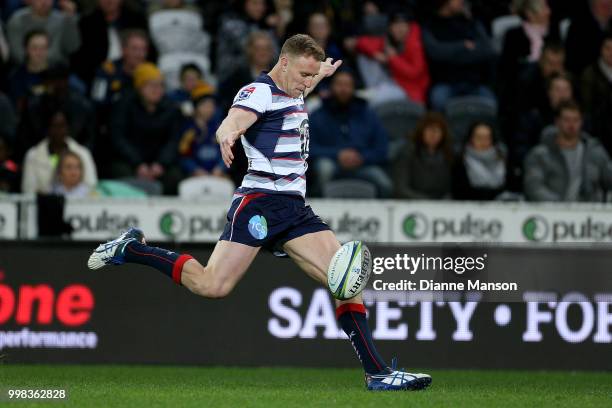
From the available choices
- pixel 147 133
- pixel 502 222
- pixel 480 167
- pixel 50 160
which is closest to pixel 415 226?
pixel 502 222

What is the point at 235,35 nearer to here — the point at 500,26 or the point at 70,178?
the point at 70,178

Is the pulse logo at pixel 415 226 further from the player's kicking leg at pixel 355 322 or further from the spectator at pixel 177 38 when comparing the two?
the player's kicking leg at pixel 355 322

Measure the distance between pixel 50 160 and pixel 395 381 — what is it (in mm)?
5892

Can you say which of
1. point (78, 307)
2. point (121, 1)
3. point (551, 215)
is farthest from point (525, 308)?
point (121, 1)

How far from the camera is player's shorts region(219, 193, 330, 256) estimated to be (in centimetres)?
763

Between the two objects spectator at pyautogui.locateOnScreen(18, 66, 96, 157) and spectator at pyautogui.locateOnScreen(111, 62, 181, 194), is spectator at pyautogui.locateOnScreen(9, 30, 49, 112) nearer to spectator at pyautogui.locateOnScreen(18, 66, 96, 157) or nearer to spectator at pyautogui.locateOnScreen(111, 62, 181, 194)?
spectator at pyautogui.locateOnScreen(18, 66, 96, 157)

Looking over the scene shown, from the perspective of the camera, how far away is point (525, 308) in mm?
10320

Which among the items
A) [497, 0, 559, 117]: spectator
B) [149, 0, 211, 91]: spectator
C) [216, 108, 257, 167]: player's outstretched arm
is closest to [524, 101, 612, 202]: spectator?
[497, 0, 559, 117]: spectator

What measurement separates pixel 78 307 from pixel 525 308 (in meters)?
3.59

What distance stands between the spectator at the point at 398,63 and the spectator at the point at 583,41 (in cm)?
203

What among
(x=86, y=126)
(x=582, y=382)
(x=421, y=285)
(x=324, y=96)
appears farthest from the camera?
(x=324, y=96)

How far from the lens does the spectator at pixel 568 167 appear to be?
13.1m

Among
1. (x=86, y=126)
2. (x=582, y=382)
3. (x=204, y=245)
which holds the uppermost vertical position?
(x=86, y=126)

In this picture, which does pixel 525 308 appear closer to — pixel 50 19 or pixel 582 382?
pixel 582 382
